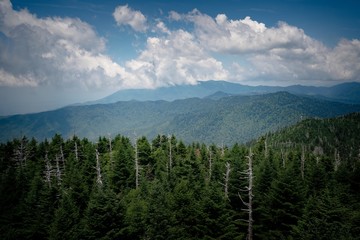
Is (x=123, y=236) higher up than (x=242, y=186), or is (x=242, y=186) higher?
(x=242, y=186)

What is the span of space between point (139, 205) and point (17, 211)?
→ 20.7 metres

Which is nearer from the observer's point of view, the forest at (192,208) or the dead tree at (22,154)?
A: the forest at (192,208)

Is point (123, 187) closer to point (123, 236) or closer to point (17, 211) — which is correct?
point (17, 211)

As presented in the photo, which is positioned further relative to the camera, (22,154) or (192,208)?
(22,154)

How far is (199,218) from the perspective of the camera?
2623cm

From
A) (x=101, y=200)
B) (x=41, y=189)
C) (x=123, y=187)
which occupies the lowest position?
(x=123, y=187)

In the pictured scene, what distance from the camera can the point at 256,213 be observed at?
32.2 metres

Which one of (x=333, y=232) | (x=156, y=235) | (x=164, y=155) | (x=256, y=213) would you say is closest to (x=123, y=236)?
(x=156, y=235)

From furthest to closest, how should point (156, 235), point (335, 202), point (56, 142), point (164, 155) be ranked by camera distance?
point (56, 142) → point (164, 155) → point (156, 235) → point (335, 202)

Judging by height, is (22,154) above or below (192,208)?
below

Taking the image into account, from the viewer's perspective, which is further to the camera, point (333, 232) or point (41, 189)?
point (41, 189)

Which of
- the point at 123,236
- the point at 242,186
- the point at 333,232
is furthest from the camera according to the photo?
the point at 242,186

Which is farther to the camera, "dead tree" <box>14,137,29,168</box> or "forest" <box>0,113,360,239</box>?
"dead tree" <box>14,137,29,168</box>

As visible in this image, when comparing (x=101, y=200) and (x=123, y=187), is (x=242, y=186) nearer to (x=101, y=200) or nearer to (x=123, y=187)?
(x=101, y=200)
